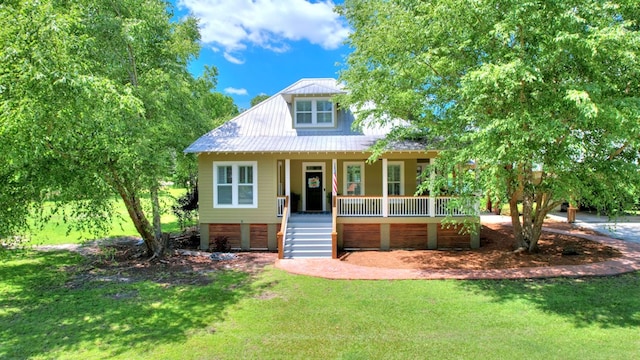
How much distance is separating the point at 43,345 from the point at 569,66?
1139cm

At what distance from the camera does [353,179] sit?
15.3 m

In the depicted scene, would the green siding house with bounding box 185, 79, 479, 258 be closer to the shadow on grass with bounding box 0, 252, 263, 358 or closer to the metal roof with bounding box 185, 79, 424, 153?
the metal roof with bounding box 185, 79, 424, 153

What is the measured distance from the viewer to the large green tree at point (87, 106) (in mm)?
5938

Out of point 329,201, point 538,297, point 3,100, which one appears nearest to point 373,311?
point 538,297

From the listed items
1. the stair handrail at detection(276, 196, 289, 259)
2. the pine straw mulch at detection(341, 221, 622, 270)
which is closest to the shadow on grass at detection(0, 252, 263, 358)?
the stair handrail at detection(276, 196, 289, 259)

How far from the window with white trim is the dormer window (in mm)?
1966

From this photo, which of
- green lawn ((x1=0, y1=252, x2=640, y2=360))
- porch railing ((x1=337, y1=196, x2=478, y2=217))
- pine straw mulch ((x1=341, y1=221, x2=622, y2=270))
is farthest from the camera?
porch railing ((x1=337, y1=196, x2=478, y2=217))

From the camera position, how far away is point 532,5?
7.32 meters

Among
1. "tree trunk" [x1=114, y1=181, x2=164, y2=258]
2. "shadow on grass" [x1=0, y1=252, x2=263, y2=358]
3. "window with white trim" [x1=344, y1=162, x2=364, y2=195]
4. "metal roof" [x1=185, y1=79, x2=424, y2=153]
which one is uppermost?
"metal roof" [x1=185, y1=79, x2=424, y2=153]

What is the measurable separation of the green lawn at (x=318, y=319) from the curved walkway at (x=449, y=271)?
395 millimetres

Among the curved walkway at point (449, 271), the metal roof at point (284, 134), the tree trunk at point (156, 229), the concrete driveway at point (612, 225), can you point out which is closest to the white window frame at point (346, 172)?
the metal roof at point (284, 134)

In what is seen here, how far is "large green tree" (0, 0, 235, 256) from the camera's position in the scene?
19.5 ft

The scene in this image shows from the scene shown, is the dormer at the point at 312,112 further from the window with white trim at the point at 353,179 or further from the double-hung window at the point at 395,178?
the double-hung window at the point at 395,178

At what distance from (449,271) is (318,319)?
15.6 feet
